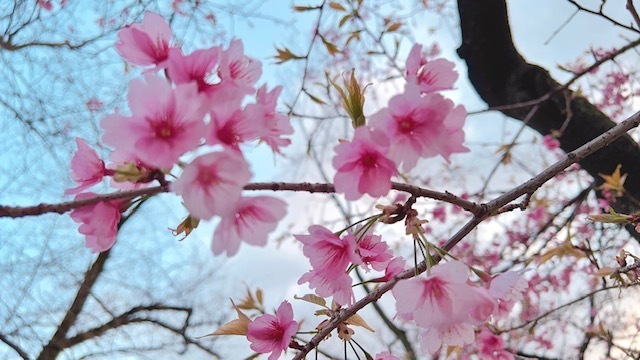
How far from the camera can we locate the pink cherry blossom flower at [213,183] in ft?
1.37

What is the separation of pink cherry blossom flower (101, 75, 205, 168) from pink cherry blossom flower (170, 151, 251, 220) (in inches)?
1.2

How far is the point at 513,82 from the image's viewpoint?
2113mm

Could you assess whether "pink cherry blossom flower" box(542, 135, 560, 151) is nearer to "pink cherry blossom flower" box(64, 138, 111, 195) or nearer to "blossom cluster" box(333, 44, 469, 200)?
"blossom cluster" box(333, 44, 469, 200)

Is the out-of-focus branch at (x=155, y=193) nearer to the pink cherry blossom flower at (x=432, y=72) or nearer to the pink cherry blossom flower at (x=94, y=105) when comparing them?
the pink cherry blossom flower at (x=432, y=72)

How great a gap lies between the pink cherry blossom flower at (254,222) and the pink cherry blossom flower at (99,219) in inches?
4.9

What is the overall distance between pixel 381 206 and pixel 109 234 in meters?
0.31

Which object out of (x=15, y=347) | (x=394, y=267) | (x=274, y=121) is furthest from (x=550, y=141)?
(x=15, y=347)

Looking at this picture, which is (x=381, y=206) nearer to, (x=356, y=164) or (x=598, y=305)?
(x=356, y=164)

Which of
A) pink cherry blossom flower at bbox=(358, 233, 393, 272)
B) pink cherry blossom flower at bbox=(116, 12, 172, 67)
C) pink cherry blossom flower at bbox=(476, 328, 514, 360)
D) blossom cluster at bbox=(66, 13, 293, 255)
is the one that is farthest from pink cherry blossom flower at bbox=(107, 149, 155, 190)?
pink cherry blossom flower at bbox=(476, 328, 514, 360)

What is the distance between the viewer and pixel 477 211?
0.63 m

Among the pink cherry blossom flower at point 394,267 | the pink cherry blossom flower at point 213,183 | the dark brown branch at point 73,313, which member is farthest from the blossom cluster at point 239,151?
the dark brown branch at point 73,313

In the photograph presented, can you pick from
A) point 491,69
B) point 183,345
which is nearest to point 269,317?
point 491,69

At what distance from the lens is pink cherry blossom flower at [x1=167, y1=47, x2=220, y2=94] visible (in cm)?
48

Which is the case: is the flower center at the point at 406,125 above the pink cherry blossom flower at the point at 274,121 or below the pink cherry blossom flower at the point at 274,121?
below
